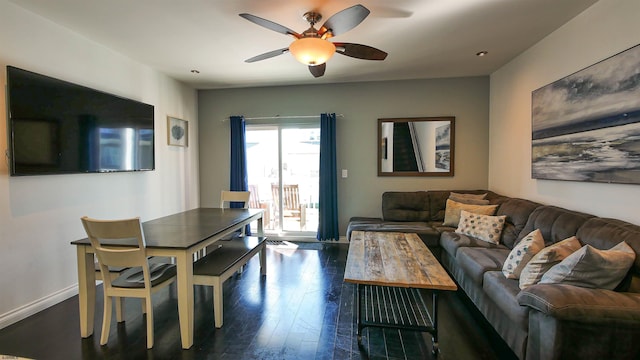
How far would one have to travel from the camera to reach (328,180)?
15.3 ft

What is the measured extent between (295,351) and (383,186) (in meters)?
3.15

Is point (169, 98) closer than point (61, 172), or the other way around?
point (61, 172)

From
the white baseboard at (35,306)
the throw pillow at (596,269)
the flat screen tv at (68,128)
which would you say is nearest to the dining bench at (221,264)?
the white baseboard at (35,306)

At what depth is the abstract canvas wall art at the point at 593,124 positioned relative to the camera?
80.7 inches

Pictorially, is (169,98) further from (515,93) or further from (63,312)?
(515,93)

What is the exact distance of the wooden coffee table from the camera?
1.91 metres

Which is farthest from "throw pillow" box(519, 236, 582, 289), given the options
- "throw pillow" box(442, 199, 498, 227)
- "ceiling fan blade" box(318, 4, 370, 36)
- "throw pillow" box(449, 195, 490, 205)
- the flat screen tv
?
the flat screen tv

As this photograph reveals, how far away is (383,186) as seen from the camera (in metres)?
4.70

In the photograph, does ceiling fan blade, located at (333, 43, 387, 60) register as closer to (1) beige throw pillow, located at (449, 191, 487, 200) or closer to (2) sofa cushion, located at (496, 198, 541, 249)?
(2) sofa cushion, located at (496, 198, 541, 249)

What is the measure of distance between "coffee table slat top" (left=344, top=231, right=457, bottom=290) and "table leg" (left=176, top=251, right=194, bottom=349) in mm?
1085

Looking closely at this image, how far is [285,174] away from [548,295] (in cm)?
398

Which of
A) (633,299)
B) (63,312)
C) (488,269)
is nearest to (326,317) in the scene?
(488,269)

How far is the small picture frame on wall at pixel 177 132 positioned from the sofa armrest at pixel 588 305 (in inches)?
181

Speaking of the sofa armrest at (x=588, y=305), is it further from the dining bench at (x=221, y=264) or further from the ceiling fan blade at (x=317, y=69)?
the ceiling fan blade at (x=317, y=69)
